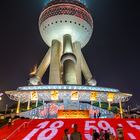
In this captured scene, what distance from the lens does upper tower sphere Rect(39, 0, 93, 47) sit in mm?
57594

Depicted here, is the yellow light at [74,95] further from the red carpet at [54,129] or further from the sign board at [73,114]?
the red carpet at [54,129]

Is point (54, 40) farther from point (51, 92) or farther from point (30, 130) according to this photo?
point (30, 130)

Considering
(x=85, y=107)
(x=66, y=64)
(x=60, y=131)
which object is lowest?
(x=60, y=131)

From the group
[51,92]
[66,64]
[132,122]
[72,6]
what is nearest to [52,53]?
[66,64]

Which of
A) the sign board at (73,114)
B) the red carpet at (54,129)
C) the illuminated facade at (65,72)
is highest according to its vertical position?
the illuminated facade at (65,72)

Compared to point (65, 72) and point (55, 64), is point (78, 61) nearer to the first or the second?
point (55, 64)

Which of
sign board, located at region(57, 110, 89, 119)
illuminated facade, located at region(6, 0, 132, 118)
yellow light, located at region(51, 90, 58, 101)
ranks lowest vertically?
sign board, located at region(57, 110, 89, 119)

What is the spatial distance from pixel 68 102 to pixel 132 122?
71.1 ft

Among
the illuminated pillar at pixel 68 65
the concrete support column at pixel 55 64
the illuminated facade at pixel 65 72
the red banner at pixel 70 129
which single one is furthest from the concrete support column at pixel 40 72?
the red banner at pixel 70 129

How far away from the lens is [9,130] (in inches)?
675

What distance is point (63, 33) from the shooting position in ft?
188

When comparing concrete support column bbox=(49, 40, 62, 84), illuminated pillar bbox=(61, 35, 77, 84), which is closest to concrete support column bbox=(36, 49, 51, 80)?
concrete support column bbox=(49, 40, 62, 84)

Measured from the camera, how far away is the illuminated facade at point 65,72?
37625 millimetres

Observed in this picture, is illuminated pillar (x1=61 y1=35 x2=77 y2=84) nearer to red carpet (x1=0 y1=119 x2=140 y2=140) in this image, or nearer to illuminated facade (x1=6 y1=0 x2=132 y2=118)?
illuminated facade (x1=6 y1=0 x2=132 y2=118)
